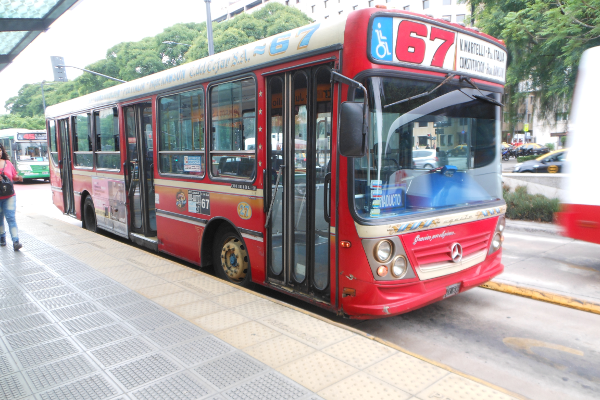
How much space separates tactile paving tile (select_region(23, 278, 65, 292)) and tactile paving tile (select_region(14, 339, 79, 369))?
1740 millimetres

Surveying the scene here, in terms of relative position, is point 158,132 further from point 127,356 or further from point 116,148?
point 127,356

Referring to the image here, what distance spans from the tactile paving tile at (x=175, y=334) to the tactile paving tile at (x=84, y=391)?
2.04 ft

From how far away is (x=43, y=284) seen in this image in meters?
5.22

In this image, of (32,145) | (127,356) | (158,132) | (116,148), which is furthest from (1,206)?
(32,145)

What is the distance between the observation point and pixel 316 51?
4.09m

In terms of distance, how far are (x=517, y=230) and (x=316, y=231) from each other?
23.6 ft

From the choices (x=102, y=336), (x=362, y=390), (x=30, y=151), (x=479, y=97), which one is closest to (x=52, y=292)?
(x=102, y=336)

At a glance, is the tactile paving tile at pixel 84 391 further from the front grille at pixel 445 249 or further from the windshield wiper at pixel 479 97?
the windshield wiper at pixel 479 97

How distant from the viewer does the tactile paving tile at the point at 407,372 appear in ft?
9.47

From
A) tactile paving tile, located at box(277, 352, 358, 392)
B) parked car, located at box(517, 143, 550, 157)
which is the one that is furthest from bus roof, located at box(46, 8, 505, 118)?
parked car, located at box(517, 143, 550, 157)

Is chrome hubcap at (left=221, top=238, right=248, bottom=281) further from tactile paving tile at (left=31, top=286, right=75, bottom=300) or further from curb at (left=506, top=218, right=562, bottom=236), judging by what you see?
curb at (left=506, top=218, right=562, bottom=236)

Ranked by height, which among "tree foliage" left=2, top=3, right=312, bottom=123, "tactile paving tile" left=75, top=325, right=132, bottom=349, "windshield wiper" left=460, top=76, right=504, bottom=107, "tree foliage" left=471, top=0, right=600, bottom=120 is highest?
"tree foliage" left=2, top=3, right=312, bottom=123

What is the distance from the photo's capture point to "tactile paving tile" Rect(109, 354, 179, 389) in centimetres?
301

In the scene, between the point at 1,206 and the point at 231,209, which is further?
the point at 1,206
